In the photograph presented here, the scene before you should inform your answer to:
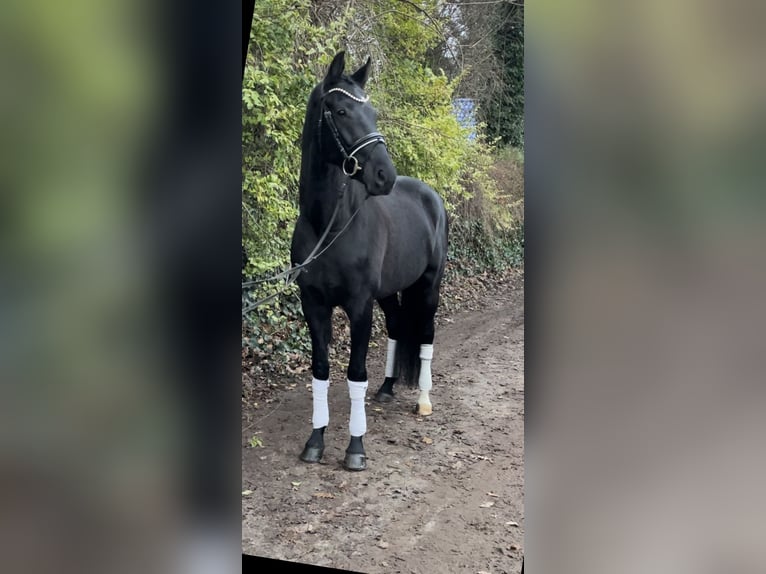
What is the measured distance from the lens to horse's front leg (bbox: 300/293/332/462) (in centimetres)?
236

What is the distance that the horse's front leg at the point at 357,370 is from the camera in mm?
2296

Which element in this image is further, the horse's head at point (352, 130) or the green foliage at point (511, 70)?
the horse's head at point (352, 130)

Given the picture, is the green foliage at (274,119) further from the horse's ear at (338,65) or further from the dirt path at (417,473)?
the dirt path at (417,473)

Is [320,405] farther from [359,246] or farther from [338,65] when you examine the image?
A: [338,65]

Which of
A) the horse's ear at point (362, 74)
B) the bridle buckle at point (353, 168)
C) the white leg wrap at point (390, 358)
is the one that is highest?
the horse's ear at point (362, 74)

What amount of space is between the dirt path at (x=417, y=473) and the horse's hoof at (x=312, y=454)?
24 millimetres

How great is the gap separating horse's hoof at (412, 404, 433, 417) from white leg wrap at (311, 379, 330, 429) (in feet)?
1.13

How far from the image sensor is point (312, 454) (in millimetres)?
2355
